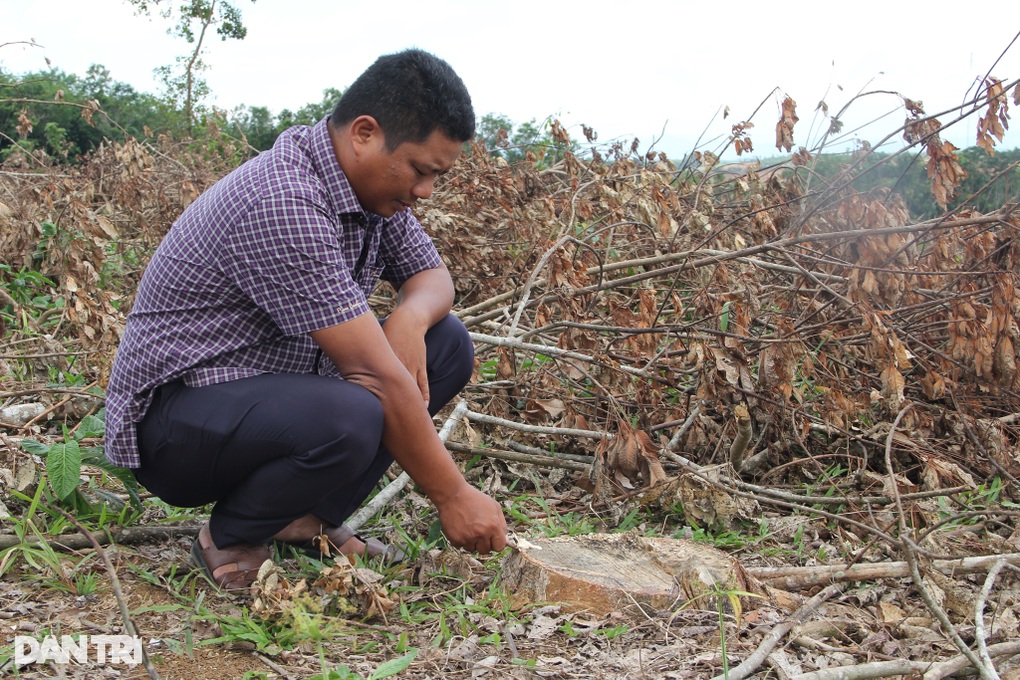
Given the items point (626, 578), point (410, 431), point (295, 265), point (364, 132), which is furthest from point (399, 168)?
point (626, 578)

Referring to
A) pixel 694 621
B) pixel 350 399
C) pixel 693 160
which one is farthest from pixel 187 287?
pixel 693 160

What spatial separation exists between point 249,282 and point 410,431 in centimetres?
47

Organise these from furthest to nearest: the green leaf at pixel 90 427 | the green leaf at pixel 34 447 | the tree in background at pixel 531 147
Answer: the tree in background at pixel 531 147 < the green leaf at pixel 90 427 < the green leaf at pixel 34 447

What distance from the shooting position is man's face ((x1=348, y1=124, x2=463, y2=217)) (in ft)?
6.78

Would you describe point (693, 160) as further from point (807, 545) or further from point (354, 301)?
point (354, 301)

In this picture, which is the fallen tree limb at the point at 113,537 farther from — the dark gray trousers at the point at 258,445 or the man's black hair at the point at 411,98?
the man's black hair at the point at 411,98

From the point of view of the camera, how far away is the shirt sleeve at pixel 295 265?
76.6 inches

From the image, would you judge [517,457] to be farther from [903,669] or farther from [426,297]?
[903,669]

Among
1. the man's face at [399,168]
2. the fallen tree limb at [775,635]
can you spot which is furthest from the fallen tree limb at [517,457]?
the man's face at [399,168]

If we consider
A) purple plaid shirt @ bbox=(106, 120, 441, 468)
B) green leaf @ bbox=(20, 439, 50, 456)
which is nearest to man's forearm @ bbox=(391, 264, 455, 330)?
purple plaid shirt @ bbox=(106, 120, 441, 468)

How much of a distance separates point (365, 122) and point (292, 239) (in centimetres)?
32

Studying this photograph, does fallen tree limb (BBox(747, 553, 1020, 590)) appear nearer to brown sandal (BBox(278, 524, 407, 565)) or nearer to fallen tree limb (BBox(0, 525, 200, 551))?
brown sandal (BBox(278, 524, 407, 565))

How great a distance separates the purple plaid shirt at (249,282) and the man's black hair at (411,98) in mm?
143

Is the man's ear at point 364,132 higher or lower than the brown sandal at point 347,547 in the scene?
higher
